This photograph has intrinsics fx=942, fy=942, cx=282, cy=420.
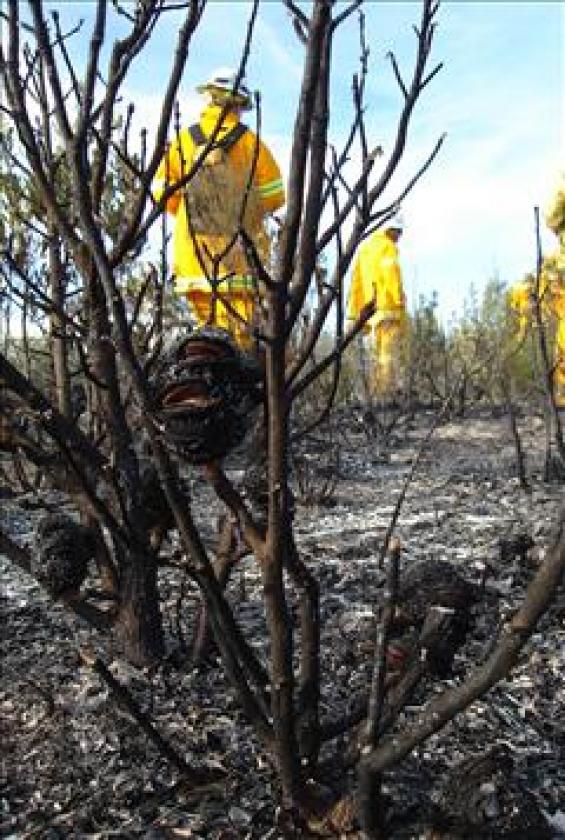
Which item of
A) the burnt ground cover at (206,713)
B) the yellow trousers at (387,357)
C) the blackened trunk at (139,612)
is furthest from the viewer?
the yellow trousers at (387,357)

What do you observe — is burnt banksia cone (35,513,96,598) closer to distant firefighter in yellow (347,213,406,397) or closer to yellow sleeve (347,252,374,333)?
distant firefighter in yellow (347,213,406,397)

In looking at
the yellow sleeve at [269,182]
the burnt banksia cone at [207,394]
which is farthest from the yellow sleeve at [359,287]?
the burnt banksia cone at [207,394]

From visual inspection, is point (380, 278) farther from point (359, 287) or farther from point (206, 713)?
point (206, 713)

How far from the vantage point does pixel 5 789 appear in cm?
152

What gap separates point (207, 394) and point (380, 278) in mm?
8702

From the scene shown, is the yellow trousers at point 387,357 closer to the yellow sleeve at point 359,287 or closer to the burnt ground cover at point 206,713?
the yellow sleeve at point 359,287

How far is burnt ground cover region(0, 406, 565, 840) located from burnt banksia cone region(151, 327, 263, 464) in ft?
1.44

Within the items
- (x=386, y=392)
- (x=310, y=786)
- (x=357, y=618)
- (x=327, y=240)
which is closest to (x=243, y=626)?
(x=357, y=618)

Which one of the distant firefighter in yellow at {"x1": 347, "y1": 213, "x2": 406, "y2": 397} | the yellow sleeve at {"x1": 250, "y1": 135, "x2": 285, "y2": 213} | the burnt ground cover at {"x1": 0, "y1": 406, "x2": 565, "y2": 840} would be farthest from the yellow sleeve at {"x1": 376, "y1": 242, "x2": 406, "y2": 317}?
the burnt ground cover at {"x1": 0, "y1": 406, "x2": 565, "y2": 840}

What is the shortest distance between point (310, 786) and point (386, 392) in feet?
21.4

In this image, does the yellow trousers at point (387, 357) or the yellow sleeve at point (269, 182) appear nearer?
the yellow sleeve at point (269, 182)

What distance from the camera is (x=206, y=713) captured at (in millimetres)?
1707

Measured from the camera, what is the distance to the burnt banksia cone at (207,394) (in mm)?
1109

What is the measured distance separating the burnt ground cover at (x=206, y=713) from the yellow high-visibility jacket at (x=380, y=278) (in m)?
6.32
